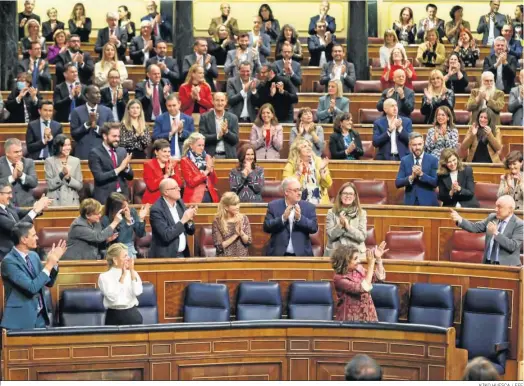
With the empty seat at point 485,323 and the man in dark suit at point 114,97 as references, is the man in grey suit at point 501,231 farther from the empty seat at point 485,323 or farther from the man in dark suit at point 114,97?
the man in dark suit at point 114,97

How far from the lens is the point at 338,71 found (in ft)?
50.5

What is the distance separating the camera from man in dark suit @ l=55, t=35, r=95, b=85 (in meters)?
15.4

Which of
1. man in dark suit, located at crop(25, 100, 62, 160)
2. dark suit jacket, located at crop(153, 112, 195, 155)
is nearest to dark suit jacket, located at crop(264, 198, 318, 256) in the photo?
dark suit jacket, located at crop(153, 112, 195, 155)

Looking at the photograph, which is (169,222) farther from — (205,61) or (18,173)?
(205,61)

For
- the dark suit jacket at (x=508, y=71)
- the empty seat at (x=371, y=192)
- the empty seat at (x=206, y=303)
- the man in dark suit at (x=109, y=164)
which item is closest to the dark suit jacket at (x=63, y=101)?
the man in dark suit at (x=109, y=164)

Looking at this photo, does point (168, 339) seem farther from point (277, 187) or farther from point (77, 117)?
point (77, 117)

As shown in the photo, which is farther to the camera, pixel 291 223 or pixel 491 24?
pixel 491 24

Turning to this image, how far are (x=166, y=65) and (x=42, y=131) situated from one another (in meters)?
2.29

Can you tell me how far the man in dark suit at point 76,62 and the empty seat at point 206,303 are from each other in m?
4.69

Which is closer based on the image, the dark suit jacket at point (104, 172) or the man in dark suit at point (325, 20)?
the dark suit jacket at point (104, 172)

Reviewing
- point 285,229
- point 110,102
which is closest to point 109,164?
point 285,229

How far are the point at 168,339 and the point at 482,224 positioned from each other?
286cm

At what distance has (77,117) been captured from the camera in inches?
532

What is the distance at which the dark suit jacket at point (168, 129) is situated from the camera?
13297mm
